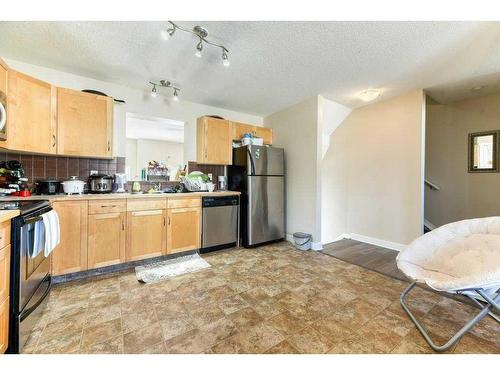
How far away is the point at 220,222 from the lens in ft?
9.96

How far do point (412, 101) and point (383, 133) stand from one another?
56 cm

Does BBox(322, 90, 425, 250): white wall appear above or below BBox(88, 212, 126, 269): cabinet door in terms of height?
above

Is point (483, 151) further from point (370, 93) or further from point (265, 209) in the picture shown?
point (265, 209)

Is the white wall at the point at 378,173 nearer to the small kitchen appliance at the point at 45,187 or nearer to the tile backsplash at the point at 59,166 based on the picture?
the tile backsplash at the point at 59,166

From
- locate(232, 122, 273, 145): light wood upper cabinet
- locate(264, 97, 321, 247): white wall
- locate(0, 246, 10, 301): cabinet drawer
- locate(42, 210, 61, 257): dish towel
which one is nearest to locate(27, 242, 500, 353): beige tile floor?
locate(0, 246, 10, 301): cabinet drawer

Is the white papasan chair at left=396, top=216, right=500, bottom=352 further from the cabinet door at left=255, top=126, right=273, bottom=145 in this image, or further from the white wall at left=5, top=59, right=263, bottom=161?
the white wall at left=5, top=59, right=263, bottom=161

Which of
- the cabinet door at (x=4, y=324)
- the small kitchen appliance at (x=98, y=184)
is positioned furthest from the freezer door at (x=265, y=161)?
the cabinet door at (x=4, y=324)

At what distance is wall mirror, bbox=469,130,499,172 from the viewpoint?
307 cm

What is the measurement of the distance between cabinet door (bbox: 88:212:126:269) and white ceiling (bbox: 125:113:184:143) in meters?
1.83

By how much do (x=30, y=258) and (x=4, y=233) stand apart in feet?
1.25

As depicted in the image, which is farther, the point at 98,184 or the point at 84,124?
the point at 98,184

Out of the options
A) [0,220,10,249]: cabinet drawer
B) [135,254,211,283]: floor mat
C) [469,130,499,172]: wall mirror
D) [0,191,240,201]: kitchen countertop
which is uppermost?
[469,130,499,172]: wall mirror

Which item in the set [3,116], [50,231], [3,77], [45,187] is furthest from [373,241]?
[3,77]
